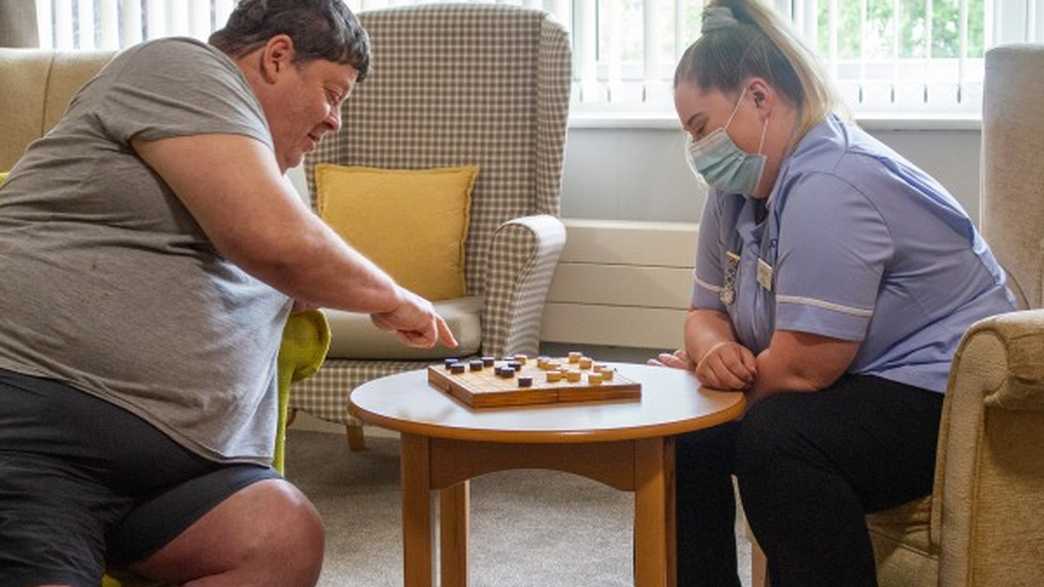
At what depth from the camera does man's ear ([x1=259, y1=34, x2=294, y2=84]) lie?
176cm

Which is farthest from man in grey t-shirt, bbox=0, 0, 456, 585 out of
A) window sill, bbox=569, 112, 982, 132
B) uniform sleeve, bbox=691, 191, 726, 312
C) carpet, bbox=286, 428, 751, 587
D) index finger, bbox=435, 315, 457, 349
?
window sill, bbox=569, 112, 982, 132

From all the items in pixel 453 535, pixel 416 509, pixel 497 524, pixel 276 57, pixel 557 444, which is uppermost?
pixel 276 57

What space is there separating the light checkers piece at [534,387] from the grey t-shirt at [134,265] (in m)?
0.30

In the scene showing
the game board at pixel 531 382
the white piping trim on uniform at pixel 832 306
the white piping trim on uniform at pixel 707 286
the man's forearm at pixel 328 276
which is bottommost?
the game board at pixel 531 382

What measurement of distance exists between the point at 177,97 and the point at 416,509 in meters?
0.59

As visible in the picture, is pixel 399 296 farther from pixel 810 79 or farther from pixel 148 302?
pixel 810 79

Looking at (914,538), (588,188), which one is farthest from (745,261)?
(588,188)

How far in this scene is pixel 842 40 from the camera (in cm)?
350

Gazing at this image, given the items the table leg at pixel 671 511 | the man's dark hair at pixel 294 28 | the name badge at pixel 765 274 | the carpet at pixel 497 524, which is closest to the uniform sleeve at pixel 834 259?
the name badge at pixel 765 274

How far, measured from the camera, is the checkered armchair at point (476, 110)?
3.36m

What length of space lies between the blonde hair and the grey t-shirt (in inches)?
23.8

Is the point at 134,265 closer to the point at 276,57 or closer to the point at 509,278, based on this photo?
the point at 276,57

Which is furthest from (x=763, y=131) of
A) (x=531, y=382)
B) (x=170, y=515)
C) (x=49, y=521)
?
(x=49, y=521)

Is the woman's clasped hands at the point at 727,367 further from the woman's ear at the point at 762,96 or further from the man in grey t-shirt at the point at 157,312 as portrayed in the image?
the man in grey t-shirt at the point at 157,312
